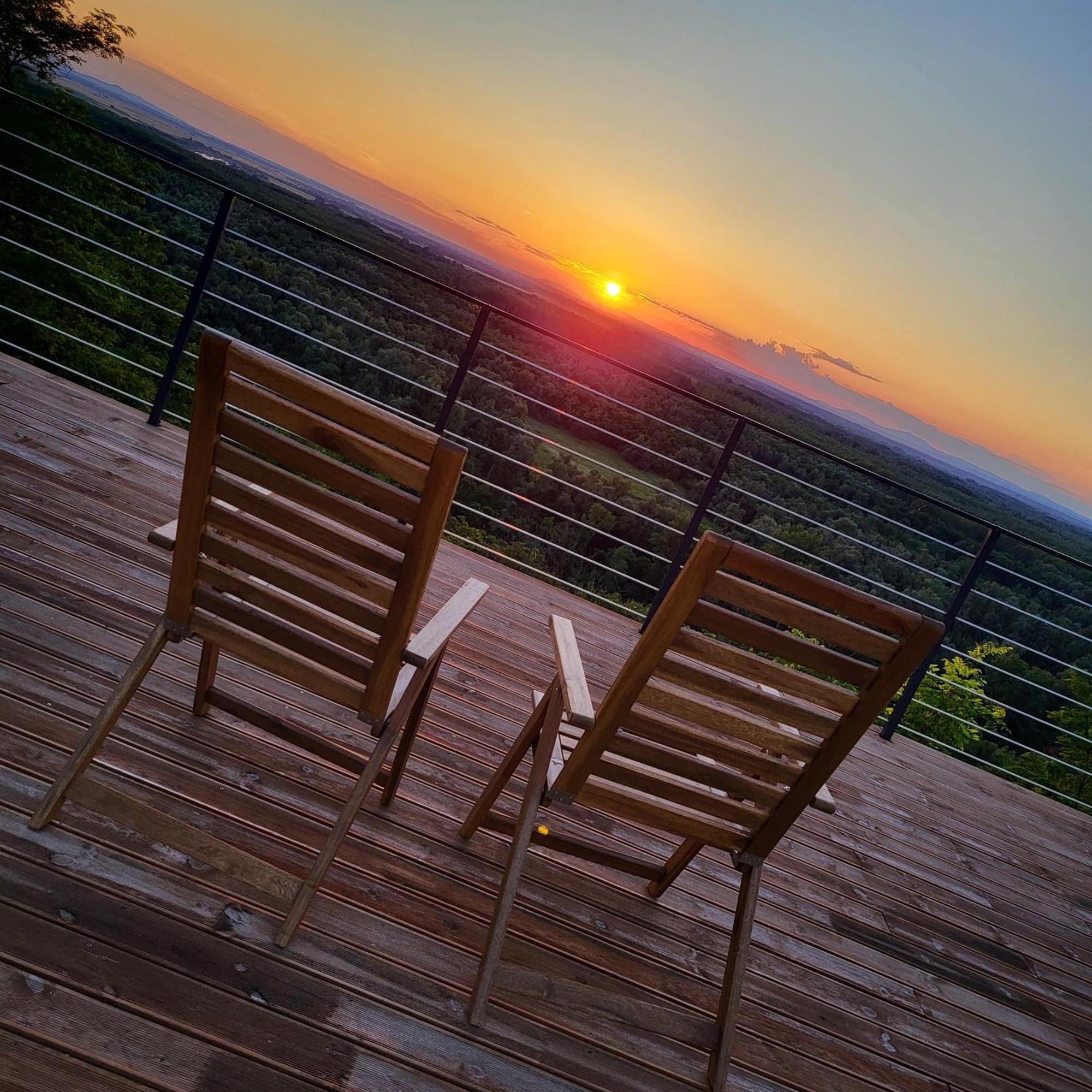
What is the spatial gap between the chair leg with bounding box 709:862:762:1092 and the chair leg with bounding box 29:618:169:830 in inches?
53.1

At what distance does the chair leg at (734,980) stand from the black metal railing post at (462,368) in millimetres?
2714

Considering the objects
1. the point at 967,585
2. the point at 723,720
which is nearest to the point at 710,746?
the point at 723,720

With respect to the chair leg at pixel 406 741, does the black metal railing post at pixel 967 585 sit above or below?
above

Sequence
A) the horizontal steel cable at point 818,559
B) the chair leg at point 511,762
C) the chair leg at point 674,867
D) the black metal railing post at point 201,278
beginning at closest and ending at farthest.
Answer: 1. the chair leg at point 511,762
2. the chair leg at point 674,867
3. the horizontal steel cable at point 818,559
4. the black metal railing post at point 201,278

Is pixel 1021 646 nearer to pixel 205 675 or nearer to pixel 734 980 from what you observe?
pixel 734 980

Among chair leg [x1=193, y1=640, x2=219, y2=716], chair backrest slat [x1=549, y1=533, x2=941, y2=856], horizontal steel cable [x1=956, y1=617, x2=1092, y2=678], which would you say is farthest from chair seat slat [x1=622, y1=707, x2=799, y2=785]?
horizontal steel cable [x1=956, y1=617, x2=1092, y2=678]

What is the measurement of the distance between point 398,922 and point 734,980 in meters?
0.73

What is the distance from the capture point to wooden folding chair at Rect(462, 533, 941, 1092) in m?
1.40

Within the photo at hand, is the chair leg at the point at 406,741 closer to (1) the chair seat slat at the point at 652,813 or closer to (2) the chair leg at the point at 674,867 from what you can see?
(1) the chair seat slat at the point at 652,813

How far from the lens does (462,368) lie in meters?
4.03

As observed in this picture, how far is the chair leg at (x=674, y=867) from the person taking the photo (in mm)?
2048

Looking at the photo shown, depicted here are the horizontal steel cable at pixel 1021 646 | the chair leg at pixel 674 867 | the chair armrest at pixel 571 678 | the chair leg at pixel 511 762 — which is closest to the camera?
the chair armrest at pixel 571 678

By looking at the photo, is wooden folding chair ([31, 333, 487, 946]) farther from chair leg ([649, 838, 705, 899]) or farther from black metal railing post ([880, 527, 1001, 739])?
Result: black metal railing post ([880, 527, 1001, 739])

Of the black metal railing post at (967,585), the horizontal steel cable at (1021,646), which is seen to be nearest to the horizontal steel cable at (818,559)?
the black metal railing post at (967,585)
